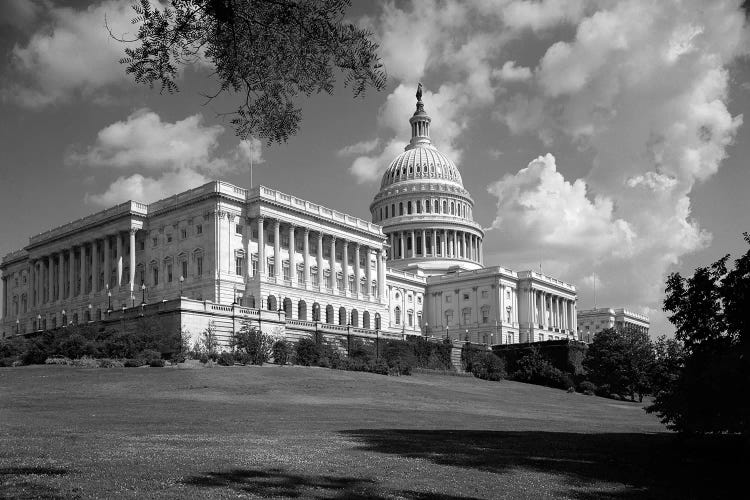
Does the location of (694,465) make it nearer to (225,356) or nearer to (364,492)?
(364,492)

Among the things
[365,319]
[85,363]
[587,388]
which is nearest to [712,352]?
[85,363]

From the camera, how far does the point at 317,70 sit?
59.3ft

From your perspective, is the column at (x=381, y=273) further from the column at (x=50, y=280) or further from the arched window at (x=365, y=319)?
the column at (x=50, y=280)

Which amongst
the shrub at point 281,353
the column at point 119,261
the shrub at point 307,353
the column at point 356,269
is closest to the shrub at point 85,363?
the shrub at point 281,353

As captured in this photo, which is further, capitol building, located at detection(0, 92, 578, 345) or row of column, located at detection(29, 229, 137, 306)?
row of column, located at detection(29, 229, 137, 306)

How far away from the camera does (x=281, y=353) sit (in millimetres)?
76000

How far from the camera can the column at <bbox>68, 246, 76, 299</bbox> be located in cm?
11581

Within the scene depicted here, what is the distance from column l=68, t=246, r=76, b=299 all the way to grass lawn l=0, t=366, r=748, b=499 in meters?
69.6

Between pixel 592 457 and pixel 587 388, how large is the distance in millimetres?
64900

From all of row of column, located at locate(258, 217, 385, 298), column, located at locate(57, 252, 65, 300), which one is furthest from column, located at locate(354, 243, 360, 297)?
column, located at locate(57, 252, 65, 300)

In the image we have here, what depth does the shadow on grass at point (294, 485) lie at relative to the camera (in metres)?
18.4

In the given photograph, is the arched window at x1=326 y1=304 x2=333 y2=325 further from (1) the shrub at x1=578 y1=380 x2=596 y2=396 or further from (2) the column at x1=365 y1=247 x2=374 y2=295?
(1) the shrub at x1=578 y1=380 x2=596 y2=396

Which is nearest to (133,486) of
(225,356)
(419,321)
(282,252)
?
(225,356)

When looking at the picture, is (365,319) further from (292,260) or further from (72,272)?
(72,272)
